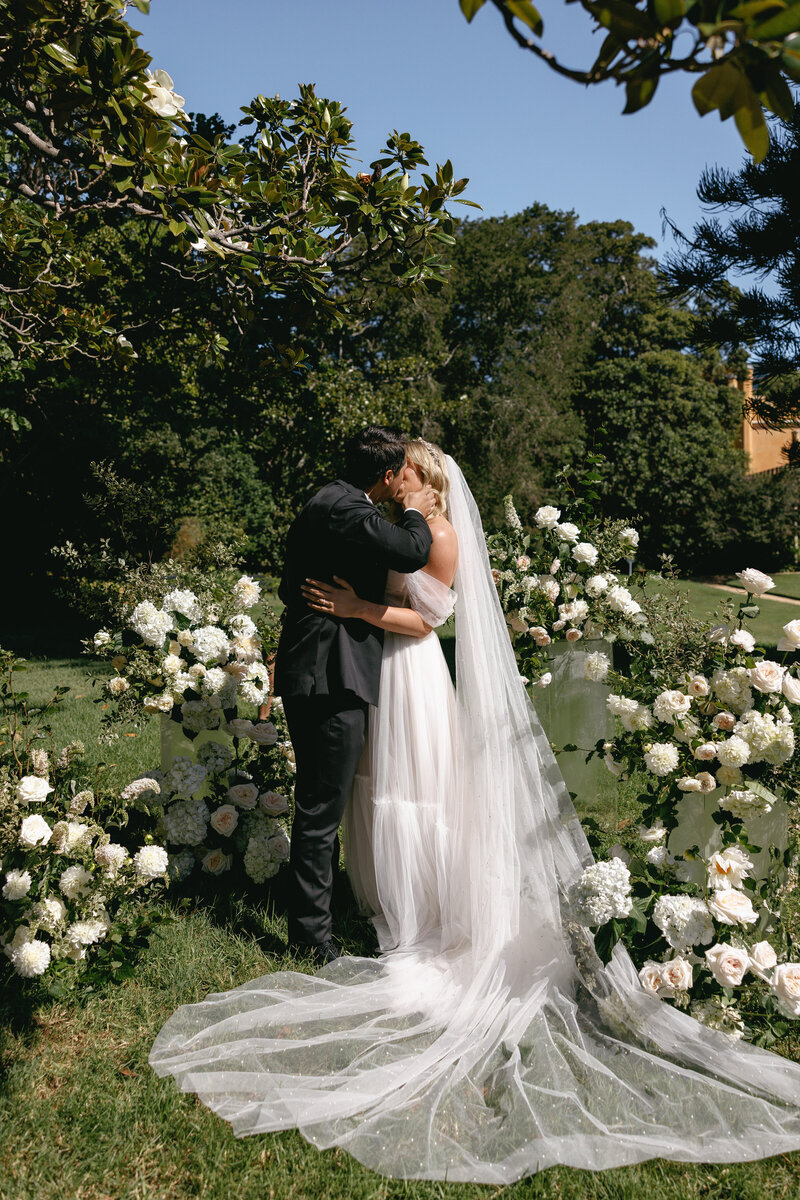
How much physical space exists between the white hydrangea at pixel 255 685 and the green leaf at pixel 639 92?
2992 mm

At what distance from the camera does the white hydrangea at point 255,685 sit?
12.4ft

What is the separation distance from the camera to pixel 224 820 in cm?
362

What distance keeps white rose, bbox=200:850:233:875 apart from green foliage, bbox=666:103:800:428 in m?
5.40

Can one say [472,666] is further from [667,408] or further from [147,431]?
[667,408]

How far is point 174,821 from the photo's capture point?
355 cm

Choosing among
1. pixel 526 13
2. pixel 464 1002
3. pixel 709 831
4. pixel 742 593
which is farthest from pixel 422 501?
pixel 742 593

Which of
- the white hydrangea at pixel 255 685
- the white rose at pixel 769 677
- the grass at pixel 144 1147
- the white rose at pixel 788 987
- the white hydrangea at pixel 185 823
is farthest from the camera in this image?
the white hydrangea at pixel 255 685

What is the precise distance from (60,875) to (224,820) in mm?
864

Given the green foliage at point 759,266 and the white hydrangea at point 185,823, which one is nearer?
the white hydrangea at point 185,823

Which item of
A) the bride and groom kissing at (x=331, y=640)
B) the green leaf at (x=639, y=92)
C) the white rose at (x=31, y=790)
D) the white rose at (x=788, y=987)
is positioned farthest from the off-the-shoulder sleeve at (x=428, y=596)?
the green leaf at (x=639, y=92)

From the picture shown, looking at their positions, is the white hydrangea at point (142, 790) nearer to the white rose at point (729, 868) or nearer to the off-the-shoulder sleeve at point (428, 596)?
the off-the-shoulder sleeve at point (428, 596)

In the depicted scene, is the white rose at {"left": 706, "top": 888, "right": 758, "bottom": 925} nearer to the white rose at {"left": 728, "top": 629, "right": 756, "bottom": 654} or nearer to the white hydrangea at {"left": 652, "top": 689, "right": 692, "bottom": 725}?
the white hydrangea at {"left": 652, "top": 689, "right": 692, "bottom": 725}

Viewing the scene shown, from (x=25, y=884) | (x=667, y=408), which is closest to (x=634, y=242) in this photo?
(x=667, y=408)

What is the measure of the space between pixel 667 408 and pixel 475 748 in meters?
20.6
